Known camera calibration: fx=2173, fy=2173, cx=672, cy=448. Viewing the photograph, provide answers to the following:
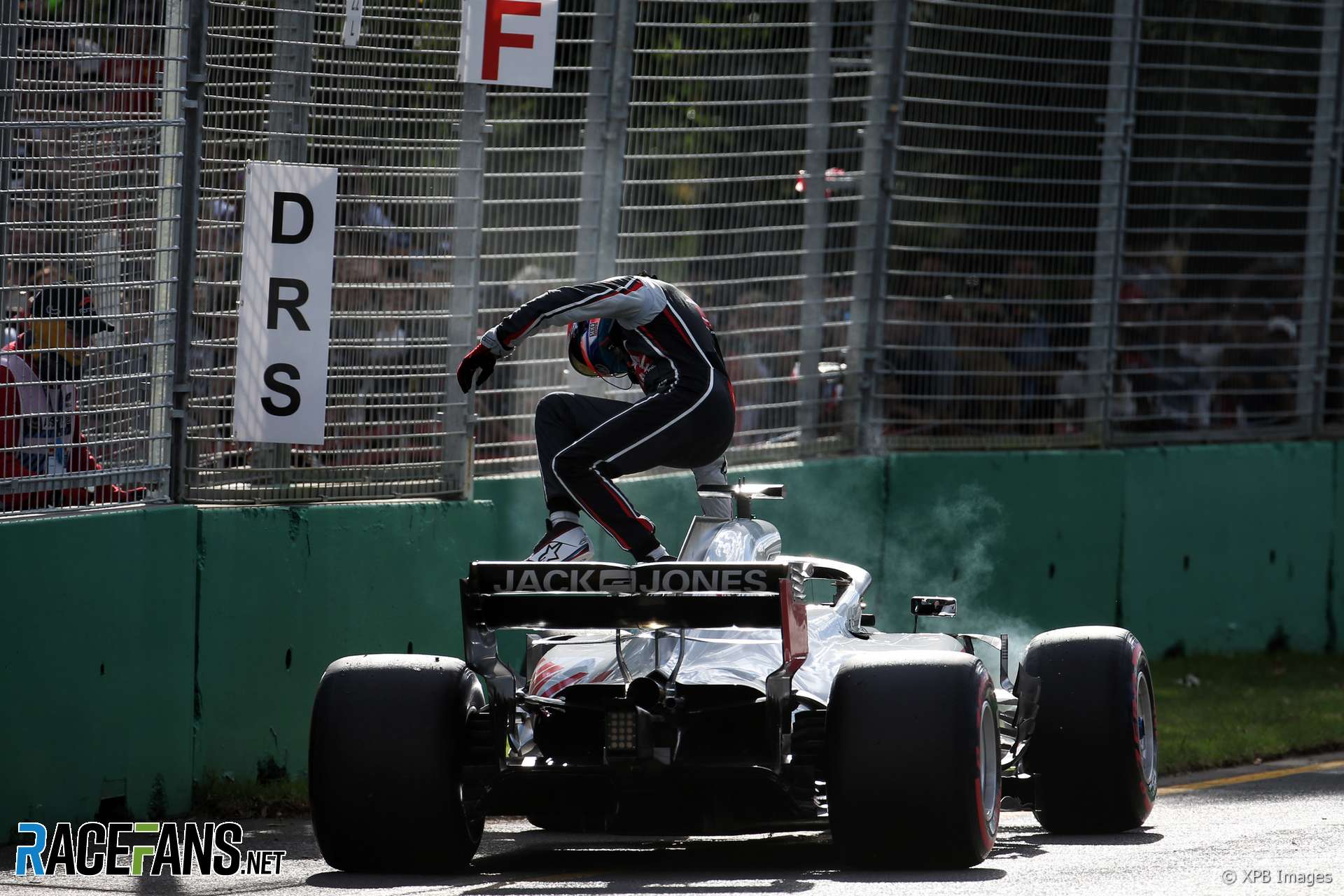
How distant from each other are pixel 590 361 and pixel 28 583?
7.24 feet

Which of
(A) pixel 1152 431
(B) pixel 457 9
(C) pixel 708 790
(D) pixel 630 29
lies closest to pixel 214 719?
(C) pixel 708 790

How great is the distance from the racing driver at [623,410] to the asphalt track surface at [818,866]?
3.66ft

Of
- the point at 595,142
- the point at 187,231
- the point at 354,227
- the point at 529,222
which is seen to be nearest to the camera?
the point at 187,231

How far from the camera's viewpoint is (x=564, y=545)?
7.70 meters

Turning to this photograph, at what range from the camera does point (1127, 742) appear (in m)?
7.91

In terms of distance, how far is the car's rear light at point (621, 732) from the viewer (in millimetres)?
6770

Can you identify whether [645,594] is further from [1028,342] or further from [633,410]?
[1028,342]

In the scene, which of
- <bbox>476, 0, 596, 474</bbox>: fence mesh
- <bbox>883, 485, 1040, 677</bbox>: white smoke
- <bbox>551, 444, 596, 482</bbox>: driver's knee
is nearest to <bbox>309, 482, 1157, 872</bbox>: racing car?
<bbox>551, 444, 596, 482</bbox>: driver's knee

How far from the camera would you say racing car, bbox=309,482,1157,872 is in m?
6.71

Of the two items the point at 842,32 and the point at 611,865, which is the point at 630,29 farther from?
the point at 611,865

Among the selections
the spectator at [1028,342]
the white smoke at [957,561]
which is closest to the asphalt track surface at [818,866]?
the white smoke at [957,561]

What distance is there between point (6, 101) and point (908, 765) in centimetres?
413

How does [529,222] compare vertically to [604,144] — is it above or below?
below

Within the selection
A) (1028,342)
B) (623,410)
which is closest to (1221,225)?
(1028,342)
